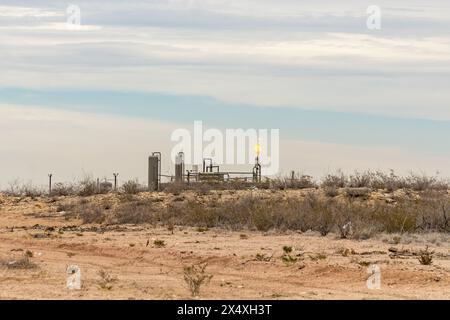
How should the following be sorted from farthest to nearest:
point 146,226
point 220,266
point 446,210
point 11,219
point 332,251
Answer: point 11,219, point 146,226, point 446,210, point 332,251, point 220,266

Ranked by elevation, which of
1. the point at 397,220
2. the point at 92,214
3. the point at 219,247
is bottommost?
the point at 92,214

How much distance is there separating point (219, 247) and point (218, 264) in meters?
3.31

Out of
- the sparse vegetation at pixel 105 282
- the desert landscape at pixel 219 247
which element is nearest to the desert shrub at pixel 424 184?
the desert landscape at pixel 219 247

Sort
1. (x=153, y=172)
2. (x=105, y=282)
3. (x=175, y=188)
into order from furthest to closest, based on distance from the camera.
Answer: (x=153, y=172)
(x=175, y=188)
(x=105, y=282)

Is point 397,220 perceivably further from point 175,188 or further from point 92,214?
point 175,188

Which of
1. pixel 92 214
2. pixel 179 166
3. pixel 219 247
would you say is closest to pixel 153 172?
pixel 179 166

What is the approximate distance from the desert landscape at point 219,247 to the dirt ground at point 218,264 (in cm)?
3

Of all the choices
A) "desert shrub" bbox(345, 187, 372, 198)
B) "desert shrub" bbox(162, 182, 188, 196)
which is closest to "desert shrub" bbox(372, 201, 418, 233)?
"desert shrub" bbox(345, 187, 372, 198)

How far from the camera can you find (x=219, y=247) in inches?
930

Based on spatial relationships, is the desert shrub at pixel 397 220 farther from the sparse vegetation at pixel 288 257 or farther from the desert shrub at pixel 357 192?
the desert shrub at pixel 357 192
